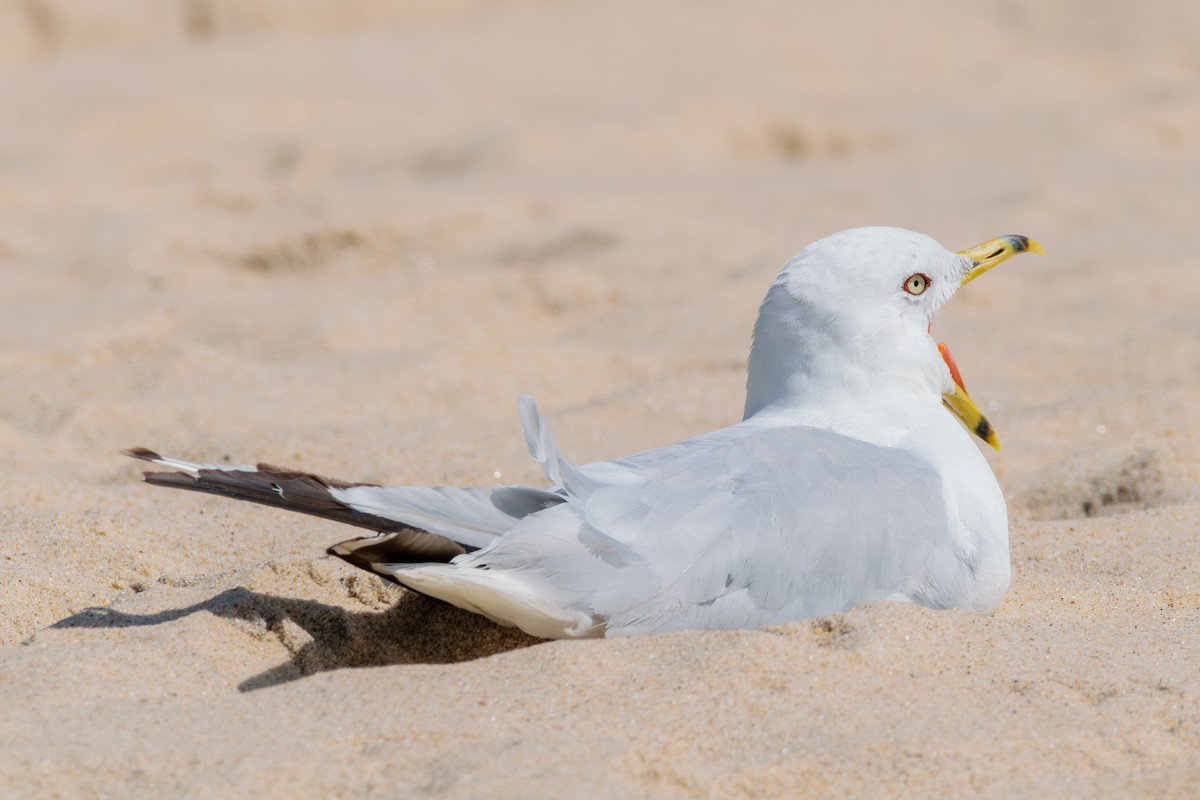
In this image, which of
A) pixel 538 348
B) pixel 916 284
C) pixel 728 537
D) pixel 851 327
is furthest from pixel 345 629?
pixel 538 348

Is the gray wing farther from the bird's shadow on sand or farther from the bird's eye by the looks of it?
the bird's eye

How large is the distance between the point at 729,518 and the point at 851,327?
67 cm

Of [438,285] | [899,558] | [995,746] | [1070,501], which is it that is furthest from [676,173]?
[995,746]

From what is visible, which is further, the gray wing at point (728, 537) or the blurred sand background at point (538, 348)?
the gray wing at point (728, 537)

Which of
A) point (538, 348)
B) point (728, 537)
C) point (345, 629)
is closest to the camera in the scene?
point (728, 537)

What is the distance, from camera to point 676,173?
23.8 feet

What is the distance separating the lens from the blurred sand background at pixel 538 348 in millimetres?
2076

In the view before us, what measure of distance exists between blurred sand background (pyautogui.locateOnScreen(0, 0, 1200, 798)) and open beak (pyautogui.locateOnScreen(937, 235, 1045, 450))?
28 cm

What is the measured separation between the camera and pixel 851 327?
114 inches

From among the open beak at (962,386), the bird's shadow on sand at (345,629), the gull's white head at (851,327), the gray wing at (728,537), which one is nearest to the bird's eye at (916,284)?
the gull's white head at (851,327)

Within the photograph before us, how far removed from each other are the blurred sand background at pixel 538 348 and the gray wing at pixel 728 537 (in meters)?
0.08

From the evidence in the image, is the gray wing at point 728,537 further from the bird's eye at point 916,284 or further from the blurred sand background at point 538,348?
the bird's eye at point 916,284

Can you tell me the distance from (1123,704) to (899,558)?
46 cm

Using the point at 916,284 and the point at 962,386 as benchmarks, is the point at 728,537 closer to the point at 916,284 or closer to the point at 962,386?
the point at 916,284
